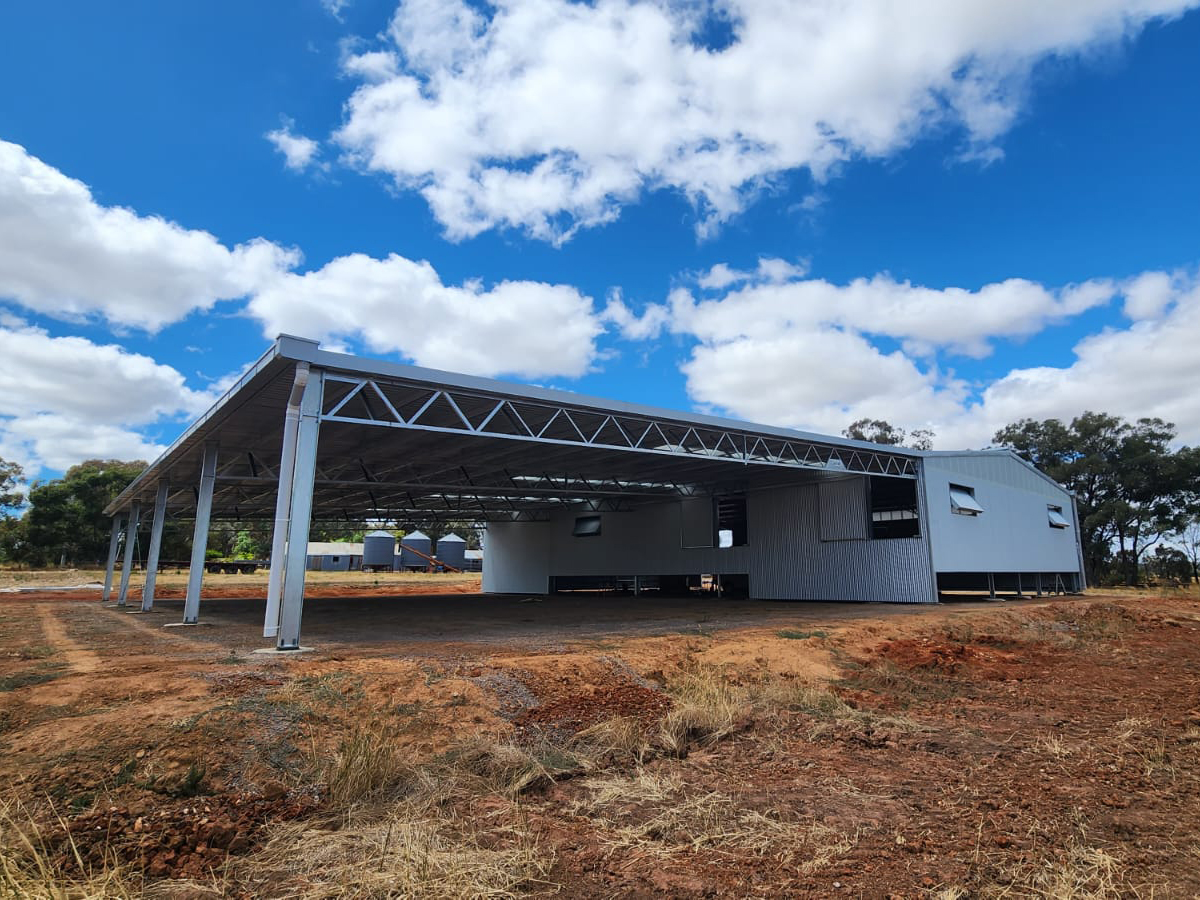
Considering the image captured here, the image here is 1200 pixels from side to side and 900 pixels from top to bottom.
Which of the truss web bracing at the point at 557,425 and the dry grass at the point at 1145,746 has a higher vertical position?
the truss web bracing at the point at 557,425

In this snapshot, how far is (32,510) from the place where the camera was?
57.2 meters

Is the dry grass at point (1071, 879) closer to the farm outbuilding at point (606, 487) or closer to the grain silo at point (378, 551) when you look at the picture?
the farm outbuilding at point (606, 487)

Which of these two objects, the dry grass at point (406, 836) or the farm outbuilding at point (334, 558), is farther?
the farm outbuilding at point (334, 558)

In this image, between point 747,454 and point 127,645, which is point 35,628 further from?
point 747,454

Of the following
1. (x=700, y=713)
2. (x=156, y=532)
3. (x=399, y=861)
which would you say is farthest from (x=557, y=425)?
(x=156, y=532)

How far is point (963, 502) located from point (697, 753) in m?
22.5

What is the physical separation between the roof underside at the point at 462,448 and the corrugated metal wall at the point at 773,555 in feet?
4.19

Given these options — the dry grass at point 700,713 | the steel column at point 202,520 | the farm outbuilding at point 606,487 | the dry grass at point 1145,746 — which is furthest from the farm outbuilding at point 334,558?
the dry grass at point 1145,746

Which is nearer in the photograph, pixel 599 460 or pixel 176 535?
pixel 599 460

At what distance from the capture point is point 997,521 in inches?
1081

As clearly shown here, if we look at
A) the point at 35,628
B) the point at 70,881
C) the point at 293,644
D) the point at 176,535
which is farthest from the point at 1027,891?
the point at 176,535

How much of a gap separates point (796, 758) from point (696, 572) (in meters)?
24.8

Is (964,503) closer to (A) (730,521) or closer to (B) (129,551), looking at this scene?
(A) (730,521)

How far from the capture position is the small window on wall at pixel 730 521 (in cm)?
2998
